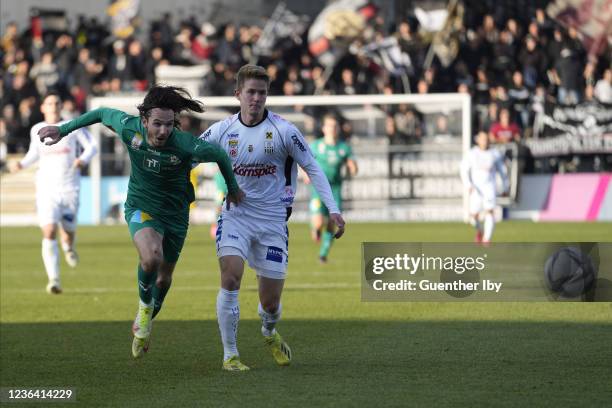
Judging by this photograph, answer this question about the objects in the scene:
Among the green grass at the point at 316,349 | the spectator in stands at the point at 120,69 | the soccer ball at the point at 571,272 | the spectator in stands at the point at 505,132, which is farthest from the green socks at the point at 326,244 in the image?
the spectator in stands at the point at 120,69

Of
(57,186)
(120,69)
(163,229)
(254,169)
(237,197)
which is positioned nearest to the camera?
(237,197)

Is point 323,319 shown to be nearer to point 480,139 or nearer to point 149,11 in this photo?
point 480,139

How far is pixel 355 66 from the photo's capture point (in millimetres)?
32625

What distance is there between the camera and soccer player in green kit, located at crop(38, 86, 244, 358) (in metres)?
9.25

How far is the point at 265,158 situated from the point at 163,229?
43.2 inches

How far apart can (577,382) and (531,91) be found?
23.4 metres

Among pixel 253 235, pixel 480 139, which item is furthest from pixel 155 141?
pixel 480 139


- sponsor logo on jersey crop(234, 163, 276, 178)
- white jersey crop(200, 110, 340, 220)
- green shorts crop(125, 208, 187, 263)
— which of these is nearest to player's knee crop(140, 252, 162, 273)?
green shorts crop(125, 208, 187, 263)

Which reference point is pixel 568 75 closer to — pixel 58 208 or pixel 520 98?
pixel 520 98

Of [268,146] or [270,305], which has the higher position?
[268,146]

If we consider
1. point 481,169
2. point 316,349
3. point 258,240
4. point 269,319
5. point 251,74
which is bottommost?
point 316,349

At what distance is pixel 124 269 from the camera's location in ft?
65.6

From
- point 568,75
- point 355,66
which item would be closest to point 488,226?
point 568,75

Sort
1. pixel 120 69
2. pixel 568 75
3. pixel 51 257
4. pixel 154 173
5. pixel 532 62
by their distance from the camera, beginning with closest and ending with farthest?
pixel 154 173
pixel 51 257
pixel 568 75
pixel 532 62
pixel 120 69
